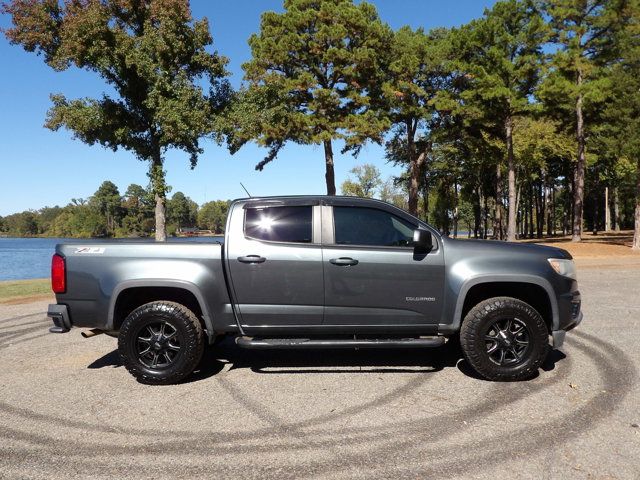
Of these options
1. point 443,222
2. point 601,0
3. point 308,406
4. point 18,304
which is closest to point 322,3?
point 601,0

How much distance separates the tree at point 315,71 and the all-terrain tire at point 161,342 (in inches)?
772

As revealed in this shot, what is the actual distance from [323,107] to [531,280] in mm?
22086

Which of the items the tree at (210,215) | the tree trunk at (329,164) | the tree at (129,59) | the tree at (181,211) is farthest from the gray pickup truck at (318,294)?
the tree at (210,215)

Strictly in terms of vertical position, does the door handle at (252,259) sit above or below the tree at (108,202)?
below

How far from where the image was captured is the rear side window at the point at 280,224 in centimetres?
468

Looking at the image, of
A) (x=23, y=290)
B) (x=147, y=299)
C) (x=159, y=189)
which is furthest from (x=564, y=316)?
(x=159, y=189)

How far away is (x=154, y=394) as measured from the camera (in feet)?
14.3

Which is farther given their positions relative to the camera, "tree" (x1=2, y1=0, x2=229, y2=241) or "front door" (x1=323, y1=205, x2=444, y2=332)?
"tree" (x1=2, y1=0, x2=229, y2=241)

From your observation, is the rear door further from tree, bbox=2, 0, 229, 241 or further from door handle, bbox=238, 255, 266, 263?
tree, bbox=2, 0, 229, 241

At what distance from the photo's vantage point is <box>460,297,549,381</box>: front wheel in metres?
4.46

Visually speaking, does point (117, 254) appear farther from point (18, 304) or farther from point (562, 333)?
point (18, 304)

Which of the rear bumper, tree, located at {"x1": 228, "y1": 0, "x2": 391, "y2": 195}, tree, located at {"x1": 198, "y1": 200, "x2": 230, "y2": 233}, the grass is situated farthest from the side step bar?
tree, located at {"x1": 198, "y1": 200, "x2": 230, "y2": 233}

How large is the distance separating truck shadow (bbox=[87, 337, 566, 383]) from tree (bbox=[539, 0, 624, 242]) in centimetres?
2304

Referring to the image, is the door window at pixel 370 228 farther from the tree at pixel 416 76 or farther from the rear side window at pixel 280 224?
the tree at pixel 416 76
